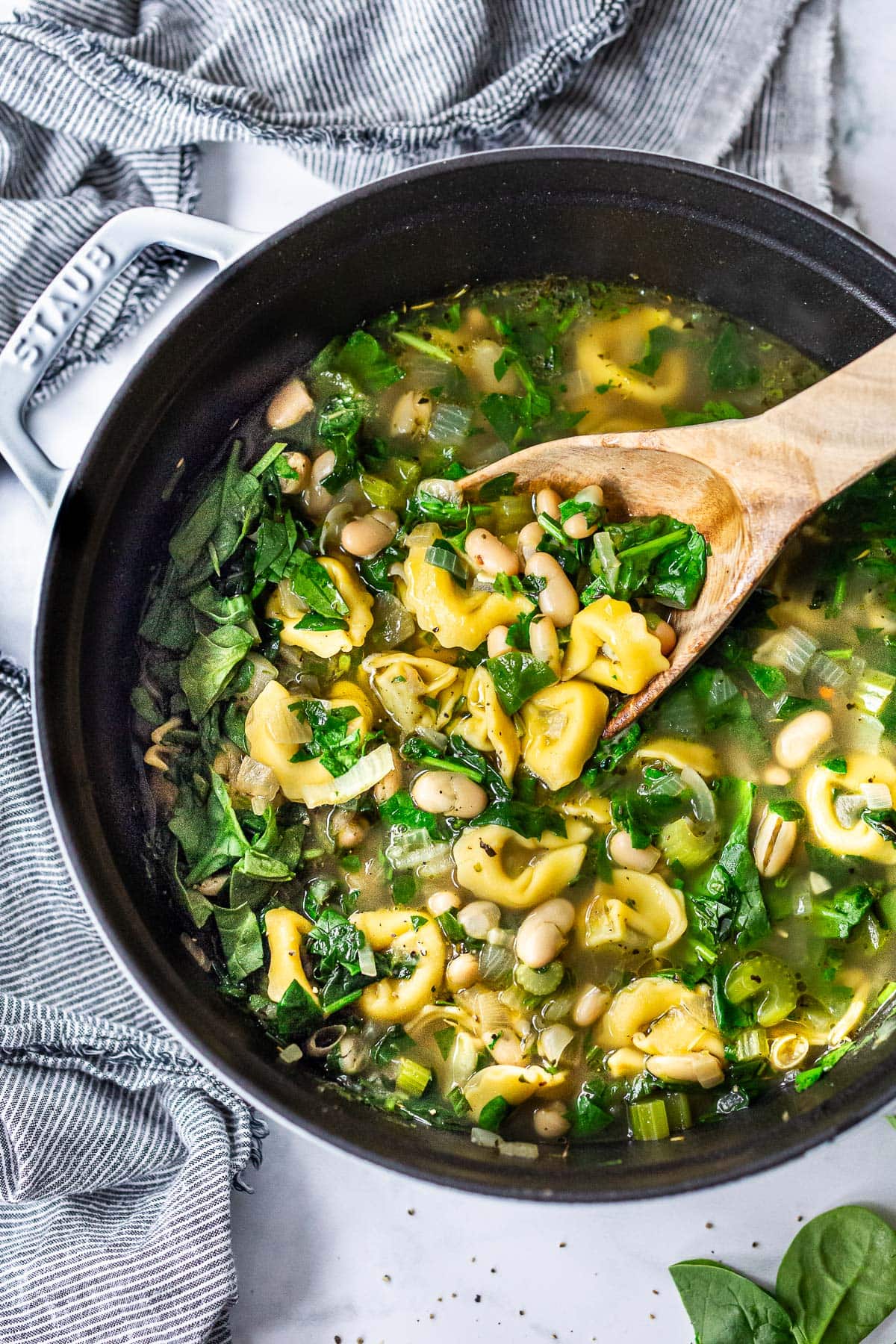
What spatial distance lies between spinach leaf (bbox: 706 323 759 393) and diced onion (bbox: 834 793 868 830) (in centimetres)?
119

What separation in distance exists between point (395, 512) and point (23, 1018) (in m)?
1.77

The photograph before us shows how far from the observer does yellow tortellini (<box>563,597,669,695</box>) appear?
9.39 ft

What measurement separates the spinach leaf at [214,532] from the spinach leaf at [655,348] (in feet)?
3.77

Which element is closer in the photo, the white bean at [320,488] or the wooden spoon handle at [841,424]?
the wooden spoon handle at [841,424]

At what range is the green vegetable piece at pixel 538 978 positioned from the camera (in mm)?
2875

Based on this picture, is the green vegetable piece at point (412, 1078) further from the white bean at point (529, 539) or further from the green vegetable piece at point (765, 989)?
the white bean at point (529, 539)

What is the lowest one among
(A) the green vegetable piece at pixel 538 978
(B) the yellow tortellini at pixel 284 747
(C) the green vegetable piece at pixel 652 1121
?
(C) the green vegetable piece at pixel 652 1121

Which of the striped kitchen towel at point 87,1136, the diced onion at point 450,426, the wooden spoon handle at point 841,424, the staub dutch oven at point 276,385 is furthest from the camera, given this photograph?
the diced onion at point 450,426

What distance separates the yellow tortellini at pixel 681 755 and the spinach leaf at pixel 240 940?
3.68 feet

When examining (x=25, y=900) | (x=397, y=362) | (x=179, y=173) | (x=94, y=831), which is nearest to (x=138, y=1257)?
(x=25, y=900)

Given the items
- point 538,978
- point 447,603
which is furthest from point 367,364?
point 538,978

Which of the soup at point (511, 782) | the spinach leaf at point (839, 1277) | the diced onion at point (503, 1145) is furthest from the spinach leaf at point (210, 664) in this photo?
the spinach leaf at point (839, 1277)

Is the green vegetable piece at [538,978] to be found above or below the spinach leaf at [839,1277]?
above

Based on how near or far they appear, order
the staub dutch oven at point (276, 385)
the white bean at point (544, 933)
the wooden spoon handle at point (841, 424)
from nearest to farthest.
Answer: the wooden spoon handle at point (841, 424), the staub dutch oven at point (276, 385), the white bean at point (544, 933)
